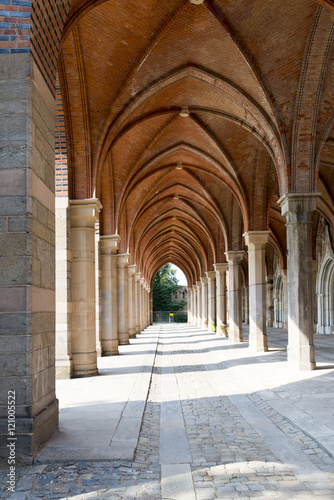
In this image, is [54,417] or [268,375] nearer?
[54,417]

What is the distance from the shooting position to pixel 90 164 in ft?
37.3

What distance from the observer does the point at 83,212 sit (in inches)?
440

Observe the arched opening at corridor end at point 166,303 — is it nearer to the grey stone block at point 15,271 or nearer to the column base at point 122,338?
the column base at point 122,338

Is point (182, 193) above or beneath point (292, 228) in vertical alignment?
above

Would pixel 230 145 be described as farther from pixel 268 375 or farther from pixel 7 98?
pixel 7 98

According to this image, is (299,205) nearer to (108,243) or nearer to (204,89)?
(204,89)

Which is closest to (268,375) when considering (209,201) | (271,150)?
(271,150)

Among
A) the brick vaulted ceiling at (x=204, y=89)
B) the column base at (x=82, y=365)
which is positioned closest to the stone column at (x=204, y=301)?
the brick vaulted ceiling at (x=204, y=89)

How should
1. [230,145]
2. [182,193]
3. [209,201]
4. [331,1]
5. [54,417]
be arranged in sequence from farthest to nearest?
[182,193]
[209,201]
[230,145]
[331,1]
[54,417]

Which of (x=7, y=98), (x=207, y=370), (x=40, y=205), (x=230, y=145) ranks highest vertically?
(x=230, y=145)

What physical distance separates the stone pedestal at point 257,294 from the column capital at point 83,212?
689 centimetres

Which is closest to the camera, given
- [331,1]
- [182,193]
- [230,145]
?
[331,1]

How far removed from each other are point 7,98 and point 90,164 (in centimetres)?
631

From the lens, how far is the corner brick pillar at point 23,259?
4.82 m
